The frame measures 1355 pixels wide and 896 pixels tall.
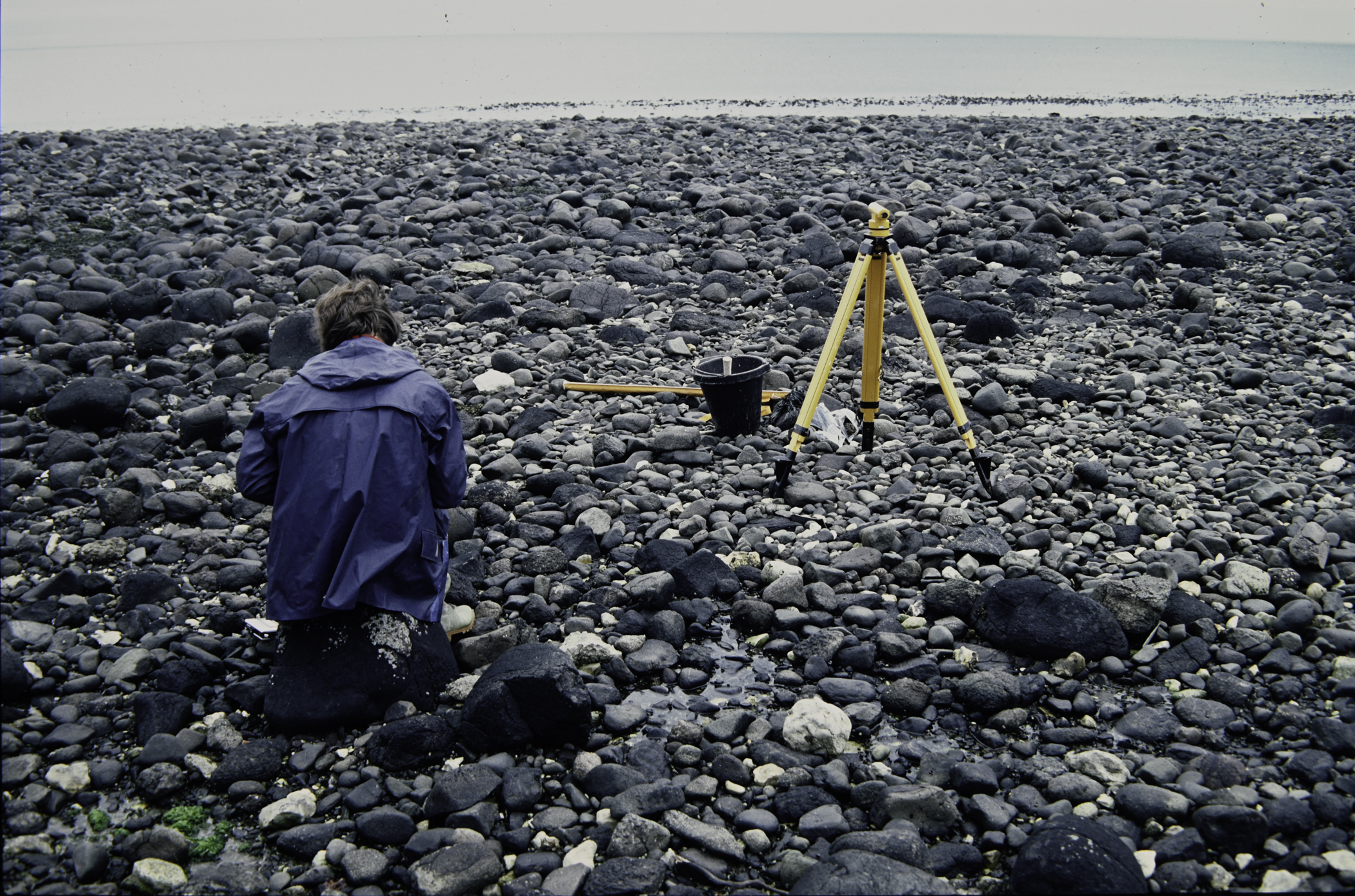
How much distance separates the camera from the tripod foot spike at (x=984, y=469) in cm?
580

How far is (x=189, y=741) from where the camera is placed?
4.05 metres

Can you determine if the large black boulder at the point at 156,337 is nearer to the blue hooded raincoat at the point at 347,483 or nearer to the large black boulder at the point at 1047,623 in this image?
the blue hooded raincoat at the point at 347,483

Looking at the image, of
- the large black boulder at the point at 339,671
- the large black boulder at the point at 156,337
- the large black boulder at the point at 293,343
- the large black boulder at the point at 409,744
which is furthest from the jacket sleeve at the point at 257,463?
the large black boulder at the point at 156,337

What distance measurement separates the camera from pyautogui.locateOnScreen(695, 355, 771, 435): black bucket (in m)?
6.61

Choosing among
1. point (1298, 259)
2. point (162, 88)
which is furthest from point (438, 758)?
point (162, 88)

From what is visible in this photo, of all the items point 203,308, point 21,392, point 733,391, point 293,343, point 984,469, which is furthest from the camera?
point 203,308

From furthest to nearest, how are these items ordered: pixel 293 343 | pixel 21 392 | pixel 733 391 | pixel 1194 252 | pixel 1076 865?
1. pixel 1194 252
2. pixel 293 343
3. pixel 21 392
4. pixel 733 391
5. pixel 1076 865

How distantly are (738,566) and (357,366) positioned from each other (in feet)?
7.69

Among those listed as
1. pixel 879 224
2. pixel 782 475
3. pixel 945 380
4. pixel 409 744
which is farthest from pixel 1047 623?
pixel 409 744

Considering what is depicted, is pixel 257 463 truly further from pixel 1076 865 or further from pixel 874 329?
pixel 874 329

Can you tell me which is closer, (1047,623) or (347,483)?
A: (347,483)

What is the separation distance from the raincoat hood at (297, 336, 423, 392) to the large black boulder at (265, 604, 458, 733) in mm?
992

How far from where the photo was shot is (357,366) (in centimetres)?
416

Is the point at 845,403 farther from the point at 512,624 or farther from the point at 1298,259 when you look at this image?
the point at 1298,259
